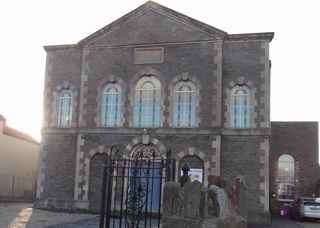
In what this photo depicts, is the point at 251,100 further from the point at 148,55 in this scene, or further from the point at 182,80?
the point at 148,55

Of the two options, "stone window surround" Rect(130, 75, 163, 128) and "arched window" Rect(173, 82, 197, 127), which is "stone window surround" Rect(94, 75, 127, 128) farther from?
"arched window" Rect(173, 82, 197, 127)

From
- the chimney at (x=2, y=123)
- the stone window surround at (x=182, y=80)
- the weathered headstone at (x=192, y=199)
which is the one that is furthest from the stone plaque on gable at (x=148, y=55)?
the weathered headstone at (x=192, y=199)

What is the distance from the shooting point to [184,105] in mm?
21828

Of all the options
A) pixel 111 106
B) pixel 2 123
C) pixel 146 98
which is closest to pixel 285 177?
pixel 146 98

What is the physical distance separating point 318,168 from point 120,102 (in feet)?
45.9

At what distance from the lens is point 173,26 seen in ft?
73.3

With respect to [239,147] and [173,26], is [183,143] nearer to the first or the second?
[239,147]

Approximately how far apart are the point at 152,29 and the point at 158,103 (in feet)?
12.9

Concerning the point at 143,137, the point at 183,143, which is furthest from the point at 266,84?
the point at 143,137

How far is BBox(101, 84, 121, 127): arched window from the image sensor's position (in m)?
22.6

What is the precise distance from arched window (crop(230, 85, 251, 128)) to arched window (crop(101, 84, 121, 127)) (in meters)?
5.92

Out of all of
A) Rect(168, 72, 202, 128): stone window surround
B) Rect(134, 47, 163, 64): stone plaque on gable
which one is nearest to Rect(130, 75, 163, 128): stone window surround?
Rect(168, 72, 202, 128): stone window surround

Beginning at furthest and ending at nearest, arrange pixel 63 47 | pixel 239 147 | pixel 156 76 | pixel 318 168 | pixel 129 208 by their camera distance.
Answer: pixel 318 168, pixel 63 47, pixel 156 76, pixel 239 147, pixel 129 208

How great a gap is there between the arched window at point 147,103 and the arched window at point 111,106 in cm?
94
